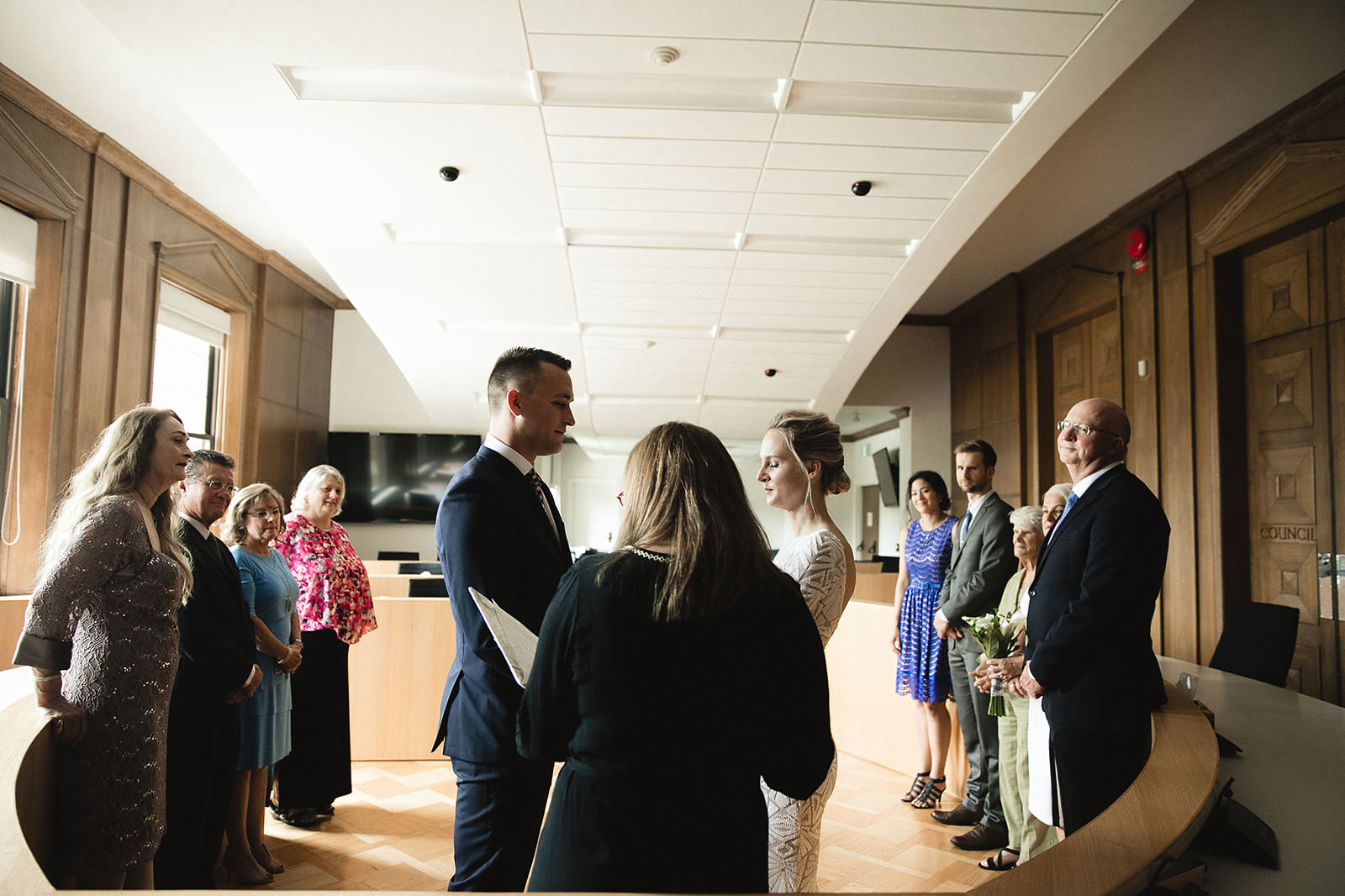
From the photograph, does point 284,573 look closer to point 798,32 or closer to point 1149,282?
point 798,32

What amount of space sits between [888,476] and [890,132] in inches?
298

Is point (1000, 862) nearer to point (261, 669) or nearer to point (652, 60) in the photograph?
point (261, 669)

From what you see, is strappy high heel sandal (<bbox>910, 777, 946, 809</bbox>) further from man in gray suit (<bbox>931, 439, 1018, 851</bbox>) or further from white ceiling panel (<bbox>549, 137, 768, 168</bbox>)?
white ceiling panel (<bbox>549, 137, 768, 168</bbox>)

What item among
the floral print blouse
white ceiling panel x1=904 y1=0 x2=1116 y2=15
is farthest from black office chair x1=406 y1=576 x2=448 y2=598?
white ceiling panel x1=904 y1=0 x2=1116 y2=15

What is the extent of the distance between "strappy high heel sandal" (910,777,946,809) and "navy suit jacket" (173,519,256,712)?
2.88 metres

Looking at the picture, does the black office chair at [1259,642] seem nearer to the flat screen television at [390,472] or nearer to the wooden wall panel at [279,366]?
the flat screen television at [390,472]

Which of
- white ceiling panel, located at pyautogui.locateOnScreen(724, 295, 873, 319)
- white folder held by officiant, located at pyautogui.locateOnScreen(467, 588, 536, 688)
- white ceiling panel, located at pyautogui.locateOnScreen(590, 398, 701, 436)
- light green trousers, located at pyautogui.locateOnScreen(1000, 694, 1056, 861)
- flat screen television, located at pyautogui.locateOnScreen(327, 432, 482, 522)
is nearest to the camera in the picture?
white folder held by officiant, located at pyautogui.locateOnScreen(467, 588, 536, 688)

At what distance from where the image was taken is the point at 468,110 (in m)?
4.05

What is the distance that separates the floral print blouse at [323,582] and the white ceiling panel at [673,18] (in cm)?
228

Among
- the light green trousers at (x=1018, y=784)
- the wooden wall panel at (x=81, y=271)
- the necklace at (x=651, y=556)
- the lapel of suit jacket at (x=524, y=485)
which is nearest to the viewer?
the necklace at (x=651, y=556)

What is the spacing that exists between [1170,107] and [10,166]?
6832 mm

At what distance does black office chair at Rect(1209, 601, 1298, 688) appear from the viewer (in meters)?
3.41

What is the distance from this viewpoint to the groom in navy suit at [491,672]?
158 cm

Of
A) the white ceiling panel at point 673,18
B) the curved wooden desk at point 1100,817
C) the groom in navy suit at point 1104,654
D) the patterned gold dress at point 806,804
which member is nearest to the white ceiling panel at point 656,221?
the white ceiling panel at point 673,18
